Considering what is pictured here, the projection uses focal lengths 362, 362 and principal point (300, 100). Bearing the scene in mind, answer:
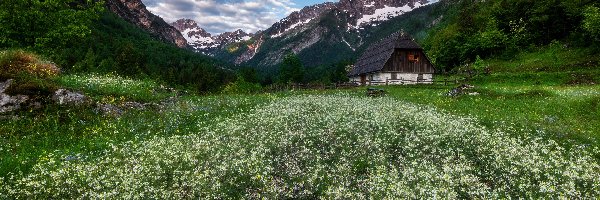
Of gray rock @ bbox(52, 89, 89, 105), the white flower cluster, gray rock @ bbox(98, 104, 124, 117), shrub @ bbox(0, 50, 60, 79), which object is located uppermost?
shrub @ bbox(0, 50, 60, 79)

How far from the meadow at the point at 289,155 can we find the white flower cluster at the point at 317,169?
0.06 meters

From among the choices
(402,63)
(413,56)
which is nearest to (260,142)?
(402,63)

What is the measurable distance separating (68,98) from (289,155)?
47.6ft

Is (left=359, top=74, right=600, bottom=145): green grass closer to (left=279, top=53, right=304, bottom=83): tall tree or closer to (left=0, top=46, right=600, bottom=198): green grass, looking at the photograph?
(left=0, top=46, right=600, bottom=198): green grass

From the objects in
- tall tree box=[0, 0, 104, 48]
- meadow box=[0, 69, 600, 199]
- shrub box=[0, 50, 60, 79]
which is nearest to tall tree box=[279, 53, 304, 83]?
tall tree box=[0, 0, 104, 48]

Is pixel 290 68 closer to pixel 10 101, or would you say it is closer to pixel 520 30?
pixel 520 30

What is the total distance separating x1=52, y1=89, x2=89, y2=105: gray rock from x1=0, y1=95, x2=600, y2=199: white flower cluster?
26.7 ft

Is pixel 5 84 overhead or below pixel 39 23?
below

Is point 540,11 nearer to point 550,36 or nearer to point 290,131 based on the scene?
point 550,36

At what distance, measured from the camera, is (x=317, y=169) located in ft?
37.4

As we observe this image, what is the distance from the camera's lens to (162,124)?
61.8 feet

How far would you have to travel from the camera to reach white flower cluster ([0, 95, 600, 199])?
30.9ft

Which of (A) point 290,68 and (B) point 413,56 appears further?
(A) point 290,68

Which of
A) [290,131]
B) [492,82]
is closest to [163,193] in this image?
[290,131]
